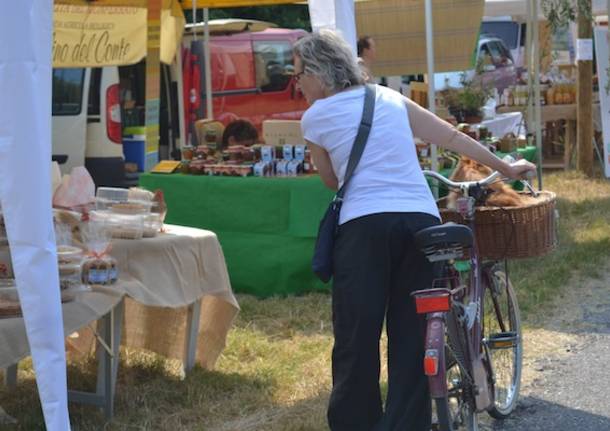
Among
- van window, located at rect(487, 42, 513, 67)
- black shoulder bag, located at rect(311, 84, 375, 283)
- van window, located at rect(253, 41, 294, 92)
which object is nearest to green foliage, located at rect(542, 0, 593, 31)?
van window, located at rect(253, 41, 294, 92)

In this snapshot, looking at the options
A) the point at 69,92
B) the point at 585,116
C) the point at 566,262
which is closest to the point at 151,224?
the point at 566,262

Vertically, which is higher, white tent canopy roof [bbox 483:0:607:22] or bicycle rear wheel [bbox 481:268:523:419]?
white tent canopy roof [bbox 483:0:607:22]

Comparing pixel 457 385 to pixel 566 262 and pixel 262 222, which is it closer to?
pixel 262 222

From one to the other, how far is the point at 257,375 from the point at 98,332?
1042 millimetres

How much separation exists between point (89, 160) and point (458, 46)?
14.0ft

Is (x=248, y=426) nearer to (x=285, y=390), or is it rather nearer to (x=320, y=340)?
(x=285, y=390)

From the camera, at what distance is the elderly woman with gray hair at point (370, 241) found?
391cm

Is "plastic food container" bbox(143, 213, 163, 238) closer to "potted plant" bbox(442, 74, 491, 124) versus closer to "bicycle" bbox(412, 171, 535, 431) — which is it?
"bicycle" bbox(412, 171, 535, 431)

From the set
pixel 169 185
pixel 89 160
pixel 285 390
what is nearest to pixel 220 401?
pixel 285 390

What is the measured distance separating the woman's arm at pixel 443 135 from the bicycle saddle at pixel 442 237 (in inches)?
22.1

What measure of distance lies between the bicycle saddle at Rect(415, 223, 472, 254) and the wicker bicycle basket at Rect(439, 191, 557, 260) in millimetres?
741

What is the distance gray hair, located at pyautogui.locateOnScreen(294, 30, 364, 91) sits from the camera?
3.96 meters

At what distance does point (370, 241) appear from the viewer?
3895 millimetres

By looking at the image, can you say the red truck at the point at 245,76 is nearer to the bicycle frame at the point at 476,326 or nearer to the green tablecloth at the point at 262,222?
the green tablecloth at the point at 262,222
